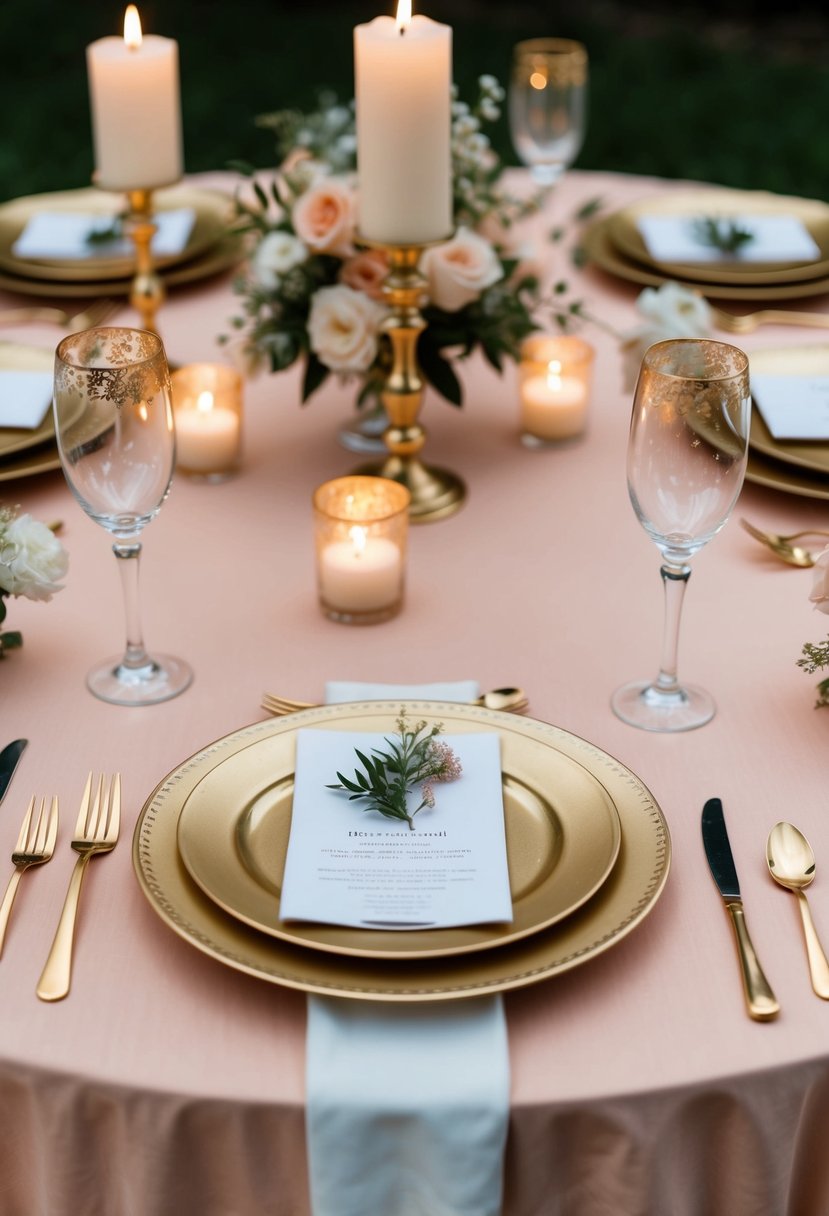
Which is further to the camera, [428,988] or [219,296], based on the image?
[219,296]

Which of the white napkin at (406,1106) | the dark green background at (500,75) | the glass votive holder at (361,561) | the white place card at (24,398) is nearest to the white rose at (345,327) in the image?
the glass votive holder at (361,561)

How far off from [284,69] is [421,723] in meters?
5.41

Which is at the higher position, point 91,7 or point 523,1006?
point 91,7

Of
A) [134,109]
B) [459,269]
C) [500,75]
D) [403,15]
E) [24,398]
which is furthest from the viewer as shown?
[500,75]

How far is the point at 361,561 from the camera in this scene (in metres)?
1.32

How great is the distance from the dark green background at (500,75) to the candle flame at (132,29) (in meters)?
3.34

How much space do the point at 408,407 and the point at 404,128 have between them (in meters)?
0.30

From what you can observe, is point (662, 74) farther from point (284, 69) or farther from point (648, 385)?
point (648, 385)

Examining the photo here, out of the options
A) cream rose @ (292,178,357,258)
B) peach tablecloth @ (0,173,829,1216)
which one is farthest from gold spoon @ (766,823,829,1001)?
cream rose @ (292,178,357,258)

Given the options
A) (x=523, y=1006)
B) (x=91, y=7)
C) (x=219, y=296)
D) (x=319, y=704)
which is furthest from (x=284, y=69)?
(x=523, y=1006)

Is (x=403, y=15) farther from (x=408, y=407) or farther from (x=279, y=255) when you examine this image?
(x=408, y=407)

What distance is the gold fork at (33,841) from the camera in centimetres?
100

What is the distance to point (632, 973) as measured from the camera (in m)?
0.92

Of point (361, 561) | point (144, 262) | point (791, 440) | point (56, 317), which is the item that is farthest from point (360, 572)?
point (56, 317)
